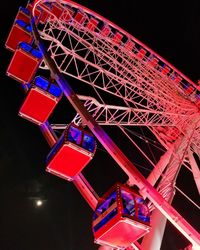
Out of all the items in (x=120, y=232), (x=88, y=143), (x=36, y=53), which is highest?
(x=36, y=53)

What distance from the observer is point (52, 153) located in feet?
20.2

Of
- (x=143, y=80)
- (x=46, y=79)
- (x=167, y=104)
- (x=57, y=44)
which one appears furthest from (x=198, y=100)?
(x=46, y=79)

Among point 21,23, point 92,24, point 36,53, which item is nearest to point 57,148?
point 36,53

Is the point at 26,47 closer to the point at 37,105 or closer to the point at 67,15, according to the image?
the point at 37,105

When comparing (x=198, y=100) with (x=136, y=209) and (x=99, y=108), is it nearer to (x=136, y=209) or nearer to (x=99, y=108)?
(x=99, y=108)

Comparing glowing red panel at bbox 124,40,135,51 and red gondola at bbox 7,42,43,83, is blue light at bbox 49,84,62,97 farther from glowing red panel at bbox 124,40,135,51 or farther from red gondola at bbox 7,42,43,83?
glowing red panel at bbox 124,40,135,51

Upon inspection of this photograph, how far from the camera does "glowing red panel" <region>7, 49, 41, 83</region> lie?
7996 mm

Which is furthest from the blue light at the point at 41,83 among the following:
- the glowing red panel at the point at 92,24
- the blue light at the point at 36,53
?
the glowing red panel at the point at 92,24

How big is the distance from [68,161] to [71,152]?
317 millimetres

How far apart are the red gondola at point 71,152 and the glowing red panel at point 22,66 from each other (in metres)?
2.61

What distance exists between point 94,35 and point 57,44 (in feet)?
5.23

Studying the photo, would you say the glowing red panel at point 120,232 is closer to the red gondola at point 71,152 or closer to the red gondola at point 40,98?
the red gondola at point 71,152

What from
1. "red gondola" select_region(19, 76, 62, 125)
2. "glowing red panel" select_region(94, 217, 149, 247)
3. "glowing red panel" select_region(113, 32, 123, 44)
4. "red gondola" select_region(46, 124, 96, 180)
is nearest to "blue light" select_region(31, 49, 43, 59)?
"red gondola" select_region(19, 76, 62, 125)

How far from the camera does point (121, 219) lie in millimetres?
4695
